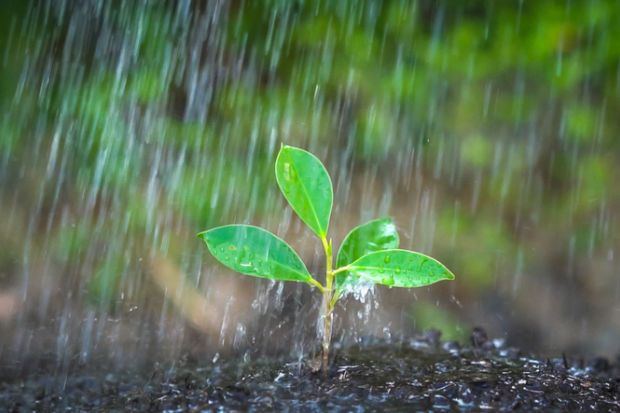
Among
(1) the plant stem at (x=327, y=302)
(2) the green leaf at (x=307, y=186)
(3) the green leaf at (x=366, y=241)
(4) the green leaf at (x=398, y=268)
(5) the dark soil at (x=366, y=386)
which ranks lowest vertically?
(5) the dark soil at (x=366, y=386)

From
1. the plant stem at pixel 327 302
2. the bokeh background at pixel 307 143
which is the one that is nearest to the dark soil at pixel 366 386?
the plant stem at pixel 327 302

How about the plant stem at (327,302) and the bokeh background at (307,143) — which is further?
the bokeh background at (307,143)

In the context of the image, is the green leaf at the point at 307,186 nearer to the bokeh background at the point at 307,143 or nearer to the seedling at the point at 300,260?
the seedling at the point at 300,260

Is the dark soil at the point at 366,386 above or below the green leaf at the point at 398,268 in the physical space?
below

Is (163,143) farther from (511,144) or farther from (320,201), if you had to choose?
(320,201)

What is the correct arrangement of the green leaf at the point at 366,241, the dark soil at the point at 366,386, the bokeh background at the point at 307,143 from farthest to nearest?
the bokeh background at the point at 307,143, the green leaf at the point at 366,241, the dark soil at the point at 366,386

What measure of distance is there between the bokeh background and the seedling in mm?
1432

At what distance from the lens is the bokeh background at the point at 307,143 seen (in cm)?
228

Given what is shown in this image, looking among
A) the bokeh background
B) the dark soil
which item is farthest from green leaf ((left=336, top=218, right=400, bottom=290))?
the bokeh background

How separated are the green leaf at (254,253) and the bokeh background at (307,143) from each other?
1435mm

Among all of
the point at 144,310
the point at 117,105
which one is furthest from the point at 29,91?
the point at 144,310

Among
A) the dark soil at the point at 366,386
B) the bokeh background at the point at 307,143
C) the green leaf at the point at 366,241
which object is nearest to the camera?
the dark soil at the point at 366,386

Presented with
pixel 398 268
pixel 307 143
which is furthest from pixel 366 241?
pixel 307 143

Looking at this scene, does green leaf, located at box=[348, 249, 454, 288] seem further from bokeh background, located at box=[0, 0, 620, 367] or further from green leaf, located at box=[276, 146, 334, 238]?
bokeh background, located at box=[0, 0, 620, 367]
